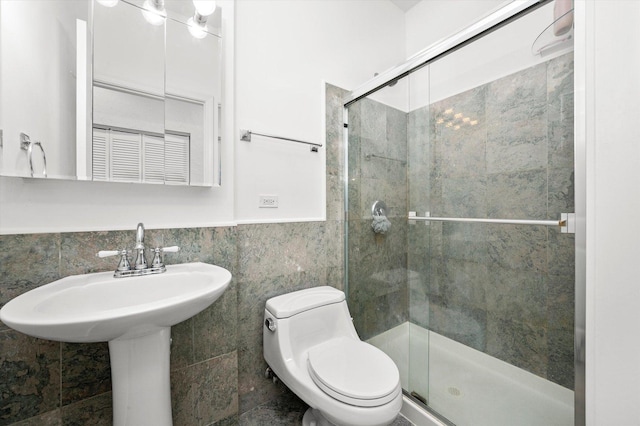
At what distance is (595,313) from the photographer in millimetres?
779

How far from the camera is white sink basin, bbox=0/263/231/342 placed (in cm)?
61

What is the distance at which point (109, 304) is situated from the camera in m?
0.91

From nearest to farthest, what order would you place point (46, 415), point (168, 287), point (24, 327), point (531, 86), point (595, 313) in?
point (24, 327), point (595, 313), point (46, 415), point (168, 287), point (531, 86)

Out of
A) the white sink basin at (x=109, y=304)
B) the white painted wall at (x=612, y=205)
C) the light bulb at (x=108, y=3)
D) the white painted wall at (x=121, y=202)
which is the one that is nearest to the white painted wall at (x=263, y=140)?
the white painted wall at (x=121, y=202)

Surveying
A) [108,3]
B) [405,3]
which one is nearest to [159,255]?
[108,3]

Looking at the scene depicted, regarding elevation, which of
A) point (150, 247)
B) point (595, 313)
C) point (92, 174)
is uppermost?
point (92, 174)

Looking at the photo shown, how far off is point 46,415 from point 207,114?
127cm

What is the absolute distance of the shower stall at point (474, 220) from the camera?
1026mm

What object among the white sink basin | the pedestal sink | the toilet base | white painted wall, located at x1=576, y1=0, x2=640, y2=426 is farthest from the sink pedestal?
white painted wall, located at x1=576, y1=0, x2=640, y2=426

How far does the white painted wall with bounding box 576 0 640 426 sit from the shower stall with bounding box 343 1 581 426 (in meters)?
0.09

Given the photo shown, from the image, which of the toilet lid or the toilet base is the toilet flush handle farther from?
the toilet base

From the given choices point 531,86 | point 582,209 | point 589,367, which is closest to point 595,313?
point 589,367

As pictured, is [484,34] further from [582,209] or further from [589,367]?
[589,367]

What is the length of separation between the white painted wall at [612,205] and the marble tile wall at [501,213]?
13cm
